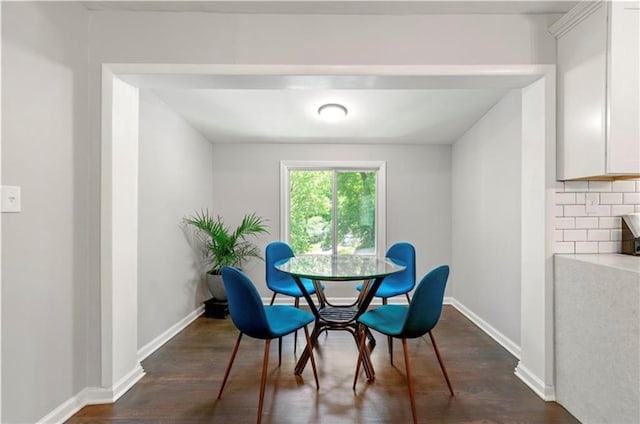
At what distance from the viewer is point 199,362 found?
2480 mm

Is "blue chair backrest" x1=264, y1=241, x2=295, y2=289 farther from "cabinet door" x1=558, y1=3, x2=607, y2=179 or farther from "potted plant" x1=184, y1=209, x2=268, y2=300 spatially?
"cabinet door" x1=558, y1=3, x2=607, y2=179

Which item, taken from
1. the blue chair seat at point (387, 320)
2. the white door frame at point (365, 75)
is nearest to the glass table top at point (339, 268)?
the blue chair seat at point (387, 320)

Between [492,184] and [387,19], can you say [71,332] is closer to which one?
[387,19]

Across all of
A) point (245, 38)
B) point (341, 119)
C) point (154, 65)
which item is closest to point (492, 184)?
point (341, 119)

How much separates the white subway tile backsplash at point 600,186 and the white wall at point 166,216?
328cm

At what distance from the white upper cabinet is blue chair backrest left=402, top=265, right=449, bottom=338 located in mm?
1038

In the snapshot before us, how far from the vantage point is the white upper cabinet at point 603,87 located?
1.63m

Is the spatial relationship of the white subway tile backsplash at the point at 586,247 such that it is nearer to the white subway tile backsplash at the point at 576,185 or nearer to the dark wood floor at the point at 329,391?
the white subway tile backsplash at the point at 576,185

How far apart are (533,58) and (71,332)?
3299 millimetres

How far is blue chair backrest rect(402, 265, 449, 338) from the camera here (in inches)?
70.1

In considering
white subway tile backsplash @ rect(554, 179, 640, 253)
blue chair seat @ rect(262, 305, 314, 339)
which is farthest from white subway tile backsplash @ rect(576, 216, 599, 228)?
blue chair seat @ rect(262, 305, 314, 339)

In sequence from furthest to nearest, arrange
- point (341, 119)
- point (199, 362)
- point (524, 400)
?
1. point (341, 119)
2. point (199, 362)
3. point (524, 400)

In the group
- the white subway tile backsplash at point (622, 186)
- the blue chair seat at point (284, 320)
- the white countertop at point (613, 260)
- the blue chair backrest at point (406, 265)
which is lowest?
the blue chair seat at point (284, 320)

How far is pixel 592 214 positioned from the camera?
2.00 metres
